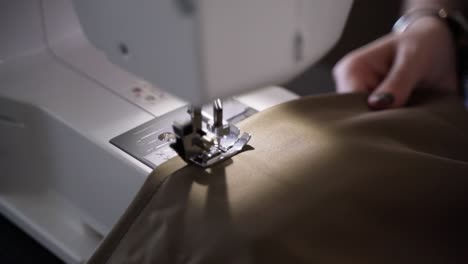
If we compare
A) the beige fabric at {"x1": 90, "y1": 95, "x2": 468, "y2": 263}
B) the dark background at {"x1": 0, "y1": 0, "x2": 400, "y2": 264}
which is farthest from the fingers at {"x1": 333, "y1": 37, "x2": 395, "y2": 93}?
the dark background at {"x1": 0, "y1": 0, "x2": 400, "y2": 264}

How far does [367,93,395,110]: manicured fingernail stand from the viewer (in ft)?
2.42

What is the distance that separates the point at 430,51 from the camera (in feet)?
2.69

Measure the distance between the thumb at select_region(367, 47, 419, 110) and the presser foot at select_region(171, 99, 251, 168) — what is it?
19cm

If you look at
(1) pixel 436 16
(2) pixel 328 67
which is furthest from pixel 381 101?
(2) pixel 328 67

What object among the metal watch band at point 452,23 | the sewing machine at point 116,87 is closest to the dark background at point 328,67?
the sewing machine at point 116,87

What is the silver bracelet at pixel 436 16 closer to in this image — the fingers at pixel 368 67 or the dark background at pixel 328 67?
the fingers at pixel 368 67

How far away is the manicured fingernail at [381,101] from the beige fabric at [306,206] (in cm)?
8

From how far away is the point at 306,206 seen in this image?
0.56m

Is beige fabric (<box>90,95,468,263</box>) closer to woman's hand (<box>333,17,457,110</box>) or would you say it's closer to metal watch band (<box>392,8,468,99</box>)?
woman's hand (<box>333,17,457,110</box>)

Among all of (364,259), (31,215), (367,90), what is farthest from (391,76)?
(31,215)

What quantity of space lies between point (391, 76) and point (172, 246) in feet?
1.22

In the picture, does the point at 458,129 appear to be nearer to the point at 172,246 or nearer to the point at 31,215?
the point at 172,246

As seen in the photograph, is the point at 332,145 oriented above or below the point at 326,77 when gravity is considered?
above

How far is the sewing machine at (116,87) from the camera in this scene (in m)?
0.49
